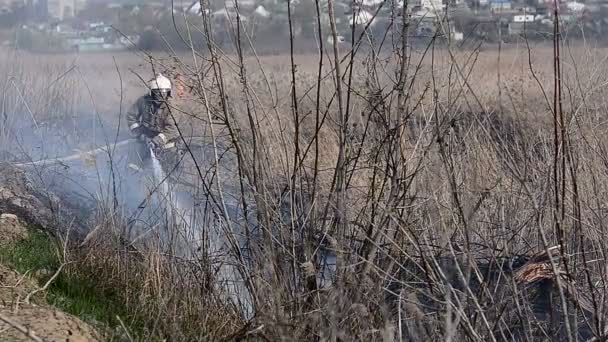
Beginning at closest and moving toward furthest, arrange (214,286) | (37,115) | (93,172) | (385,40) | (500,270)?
(500,270), (385,40), (214,286), (93,172), (37,115)

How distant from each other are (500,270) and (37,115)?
29.4 ft

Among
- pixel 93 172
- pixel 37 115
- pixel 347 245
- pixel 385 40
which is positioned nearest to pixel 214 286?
pixel 347 245

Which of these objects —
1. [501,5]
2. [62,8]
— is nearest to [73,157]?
[62,8]

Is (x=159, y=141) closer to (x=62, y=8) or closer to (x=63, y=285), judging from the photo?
(x=63, y=285)

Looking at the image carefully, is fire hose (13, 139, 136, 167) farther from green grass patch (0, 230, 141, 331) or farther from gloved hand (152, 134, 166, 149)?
green grass patch (0, 230, 141, 331)

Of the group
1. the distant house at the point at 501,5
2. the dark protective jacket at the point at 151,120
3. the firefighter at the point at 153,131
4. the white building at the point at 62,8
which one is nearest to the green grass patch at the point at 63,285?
the firefighter at the point at 153,131

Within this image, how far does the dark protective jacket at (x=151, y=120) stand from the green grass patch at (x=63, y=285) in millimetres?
1298

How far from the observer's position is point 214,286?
5.84 meters

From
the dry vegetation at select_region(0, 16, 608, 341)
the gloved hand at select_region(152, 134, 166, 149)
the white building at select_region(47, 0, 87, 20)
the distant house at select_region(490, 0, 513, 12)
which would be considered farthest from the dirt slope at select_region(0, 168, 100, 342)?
the white building at select_region(47, 0, 87, 20)

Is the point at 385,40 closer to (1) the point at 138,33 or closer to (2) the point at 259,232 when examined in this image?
(2) the point at 259,232

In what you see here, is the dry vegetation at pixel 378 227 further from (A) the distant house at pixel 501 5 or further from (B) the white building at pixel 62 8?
(B) the white building at pixel 62 8

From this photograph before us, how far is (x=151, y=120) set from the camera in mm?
9352

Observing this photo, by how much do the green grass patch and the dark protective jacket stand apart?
130 centimetres

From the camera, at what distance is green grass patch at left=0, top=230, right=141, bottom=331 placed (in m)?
6.00
